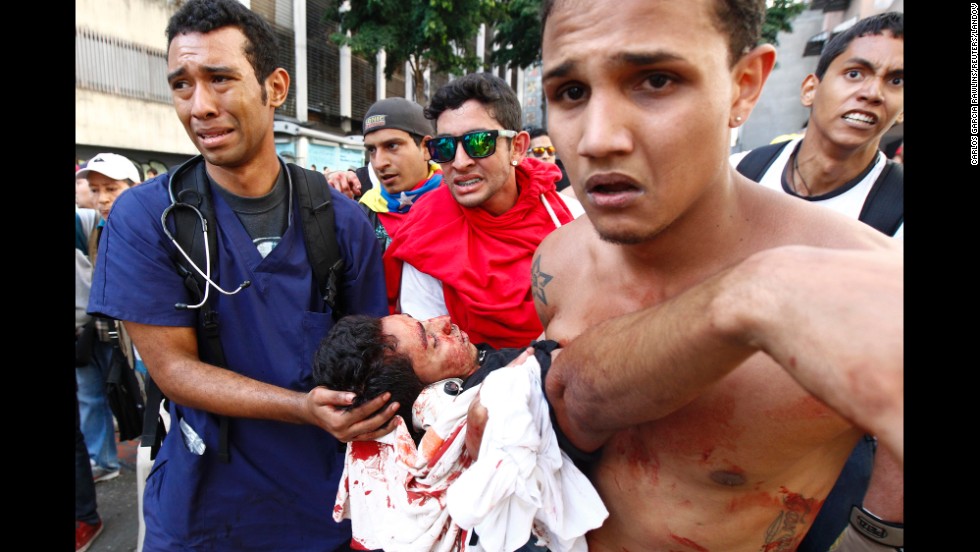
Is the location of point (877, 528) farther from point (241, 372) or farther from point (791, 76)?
point (791, 76)

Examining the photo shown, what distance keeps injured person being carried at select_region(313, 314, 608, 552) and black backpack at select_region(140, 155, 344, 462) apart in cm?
22

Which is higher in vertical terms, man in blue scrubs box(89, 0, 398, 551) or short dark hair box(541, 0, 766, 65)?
short dark hair box(541, 0, 766, 65)

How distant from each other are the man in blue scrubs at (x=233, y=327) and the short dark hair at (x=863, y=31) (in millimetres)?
2374

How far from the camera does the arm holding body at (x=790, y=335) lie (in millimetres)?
537

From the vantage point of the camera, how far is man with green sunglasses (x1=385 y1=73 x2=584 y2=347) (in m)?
2.40

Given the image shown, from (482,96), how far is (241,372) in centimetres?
166

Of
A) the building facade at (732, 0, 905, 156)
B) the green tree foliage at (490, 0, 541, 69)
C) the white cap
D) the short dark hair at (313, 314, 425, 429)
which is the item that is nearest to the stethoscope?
the short dark hair at (313, 314, 425, 429)

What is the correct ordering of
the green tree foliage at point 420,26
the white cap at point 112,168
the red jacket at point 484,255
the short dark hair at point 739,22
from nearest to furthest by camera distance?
the short dark hair at point 739,22 → the red jacket at point 484,255 → the white cap at point 112,168 → the green tree foliage at point 420,26

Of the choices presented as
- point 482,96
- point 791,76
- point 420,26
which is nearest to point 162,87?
point 420,26

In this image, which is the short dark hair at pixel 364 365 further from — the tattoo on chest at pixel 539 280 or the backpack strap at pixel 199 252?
the tattoo on chest at pixel 539 280

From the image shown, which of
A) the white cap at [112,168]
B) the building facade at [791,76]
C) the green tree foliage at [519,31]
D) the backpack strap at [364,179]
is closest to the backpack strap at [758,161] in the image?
the backpack strap at [364,179]

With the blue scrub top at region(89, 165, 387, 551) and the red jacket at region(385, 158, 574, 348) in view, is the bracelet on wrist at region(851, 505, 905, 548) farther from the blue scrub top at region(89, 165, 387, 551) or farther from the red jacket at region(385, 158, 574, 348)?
the blue scrub top at region(89, 165, 387, 551)
